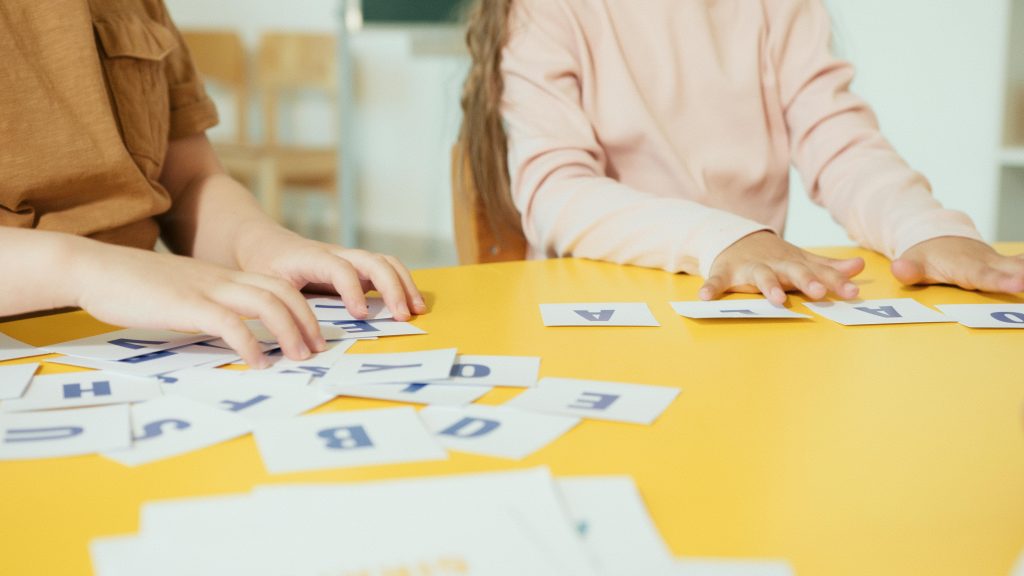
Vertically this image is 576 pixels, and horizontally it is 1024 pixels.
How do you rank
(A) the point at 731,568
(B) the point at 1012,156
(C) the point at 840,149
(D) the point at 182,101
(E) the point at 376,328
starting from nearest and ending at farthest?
(A) the point at 731,568 < (E) the point at 376,328 < (D) the point at 182,101 < (C) the point at 840,149 < (B) the point at 1012,156

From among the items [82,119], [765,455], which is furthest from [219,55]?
[765,455]

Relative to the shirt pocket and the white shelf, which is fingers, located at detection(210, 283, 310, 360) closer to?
the shirt pocket

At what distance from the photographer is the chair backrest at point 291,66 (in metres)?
4.05

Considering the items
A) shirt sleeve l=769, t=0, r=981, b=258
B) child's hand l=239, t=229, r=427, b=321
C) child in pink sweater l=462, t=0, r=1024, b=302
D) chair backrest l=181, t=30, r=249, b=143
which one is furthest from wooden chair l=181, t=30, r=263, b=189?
child's hand l=239, t=229, r=427, b=321

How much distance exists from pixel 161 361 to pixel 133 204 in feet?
1.13

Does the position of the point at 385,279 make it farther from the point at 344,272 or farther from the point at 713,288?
the point at 713,288

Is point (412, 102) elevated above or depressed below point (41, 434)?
below

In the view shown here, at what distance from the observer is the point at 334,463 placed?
0.39 m

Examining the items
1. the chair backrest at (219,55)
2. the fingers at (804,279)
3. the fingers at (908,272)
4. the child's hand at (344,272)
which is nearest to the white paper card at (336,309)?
the child's hand at (344,272)

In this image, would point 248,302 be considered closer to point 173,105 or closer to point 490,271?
point 490,271

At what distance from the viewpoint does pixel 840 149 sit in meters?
1.15

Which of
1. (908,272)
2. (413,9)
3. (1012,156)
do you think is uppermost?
(413,9)

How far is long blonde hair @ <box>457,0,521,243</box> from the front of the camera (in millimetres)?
1193

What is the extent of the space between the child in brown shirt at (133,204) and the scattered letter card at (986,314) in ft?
1.30
